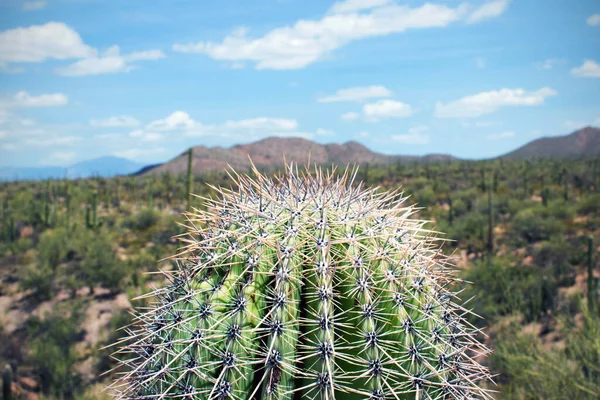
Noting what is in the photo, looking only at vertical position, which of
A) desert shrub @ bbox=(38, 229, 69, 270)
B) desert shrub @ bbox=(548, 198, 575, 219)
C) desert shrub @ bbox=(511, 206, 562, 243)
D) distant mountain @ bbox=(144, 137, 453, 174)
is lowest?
desert shrub @ bbox=(38, 229, 69, 270)

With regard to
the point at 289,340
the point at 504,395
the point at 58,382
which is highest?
the point at 289,340

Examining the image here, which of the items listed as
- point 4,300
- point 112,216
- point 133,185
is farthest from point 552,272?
point 133,185

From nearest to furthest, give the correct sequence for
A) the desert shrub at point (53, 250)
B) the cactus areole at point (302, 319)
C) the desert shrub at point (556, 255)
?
1. the cactus areole at point (302, 319)
2. the desert shrub at point (556, 255)
3. the desert shrub at point (53, 250)

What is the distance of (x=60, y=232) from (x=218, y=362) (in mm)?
26109

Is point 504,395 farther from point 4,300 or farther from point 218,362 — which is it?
point 4,300

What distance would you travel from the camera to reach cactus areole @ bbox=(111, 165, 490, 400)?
2.37m

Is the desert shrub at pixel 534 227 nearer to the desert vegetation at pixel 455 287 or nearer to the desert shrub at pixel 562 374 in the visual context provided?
the desert vegetation at pixel 455 287

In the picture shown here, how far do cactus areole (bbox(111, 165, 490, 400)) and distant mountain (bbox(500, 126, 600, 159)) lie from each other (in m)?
161

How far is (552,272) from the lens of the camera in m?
19.5

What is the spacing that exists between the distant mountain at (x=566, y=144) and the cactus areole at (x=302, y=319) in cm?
16092

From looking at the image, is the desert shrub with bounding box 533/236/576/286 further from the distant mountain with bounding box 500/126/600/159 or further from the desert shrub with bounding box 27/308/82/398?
the distant mountain with bounding box 500/126/600/159

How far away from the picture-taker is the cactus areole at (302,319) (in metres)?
2.37

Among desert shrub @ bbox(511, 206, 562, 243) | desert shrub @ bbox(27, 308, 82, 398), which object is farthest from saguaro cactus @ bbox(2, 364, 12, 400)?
desert shrub @ bbox(511, 206, 562, 243)

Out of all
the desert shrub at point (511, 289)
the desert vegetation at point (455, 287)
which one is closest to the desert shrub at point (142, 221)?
the desert vegetation at point (455, 287)
